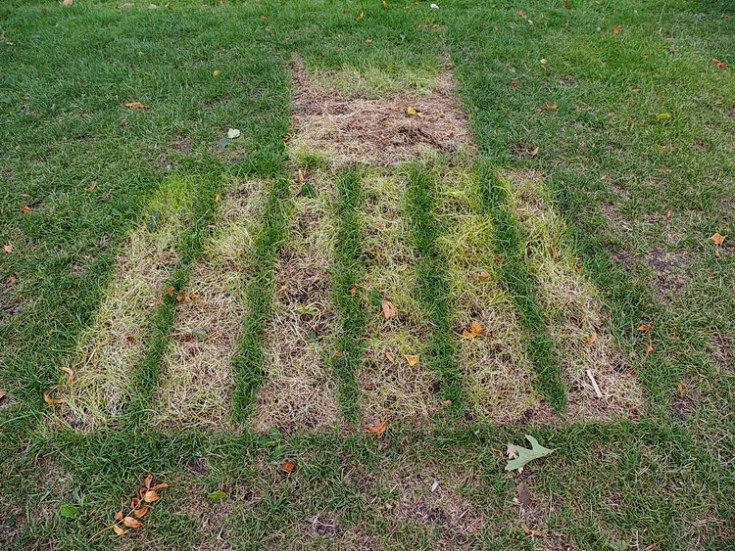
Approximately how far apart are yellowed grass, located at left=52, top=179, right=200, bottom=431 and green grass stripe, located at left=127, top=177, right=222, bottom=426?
0.14ft

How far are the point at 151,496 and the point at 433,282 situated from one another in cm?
159

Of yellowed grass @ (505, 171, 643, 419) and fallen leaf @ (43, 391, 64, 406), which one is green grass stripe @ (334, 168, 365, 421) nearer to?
yellowed grass @ (505, 171, 643, 419)

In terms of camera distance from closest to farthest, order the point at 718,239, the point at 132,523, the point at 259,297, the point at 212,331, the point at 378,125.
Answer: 1. the point at 132,523
2. the point at 212,331
3. the point at 259,297
4. the point at 718,239
5. the point at 378,125

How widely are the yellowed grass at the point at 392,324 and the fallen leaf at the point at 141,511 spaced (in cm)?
91

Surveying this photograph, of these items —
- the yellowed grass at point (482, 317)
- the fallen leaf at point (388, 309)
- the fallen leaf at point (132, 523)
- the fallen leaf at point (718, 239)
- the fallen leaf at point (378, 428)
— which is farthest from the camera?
the fallen leaf at point (718, 239)

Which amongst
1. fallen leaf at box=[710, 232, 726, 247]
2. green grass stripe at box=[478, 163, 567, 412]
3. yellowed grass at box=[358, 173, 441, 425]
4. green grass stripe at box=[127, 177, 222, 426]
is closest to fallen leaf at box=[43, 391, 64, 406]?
green grass stripe at box=[127, 177, 222, 426]

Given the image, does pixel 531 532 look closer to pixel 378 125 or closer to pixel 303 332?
pixel 303 332

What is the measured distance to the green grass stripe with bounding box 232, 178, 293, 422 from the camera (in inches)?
90.8

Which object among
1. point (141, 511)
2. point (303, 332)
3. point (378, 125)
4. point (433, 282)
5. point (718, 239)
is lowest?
point (141, 511)

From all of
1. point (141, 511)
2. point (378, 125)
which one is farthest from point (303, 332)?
point (378, 125)

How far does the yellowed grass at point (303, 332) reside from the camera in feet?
7.40

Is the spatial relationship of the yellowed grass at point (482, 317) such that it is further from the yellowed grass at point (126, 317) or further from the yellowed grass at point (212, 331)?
the yellowed grass at point (126, 317)

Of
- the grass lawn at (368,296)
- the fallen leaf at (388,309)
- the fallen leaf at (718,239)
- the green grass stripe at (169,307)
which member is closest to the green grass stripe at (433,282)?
the grass lawn at (368,296)

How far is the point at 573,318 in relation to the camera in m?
2.58
